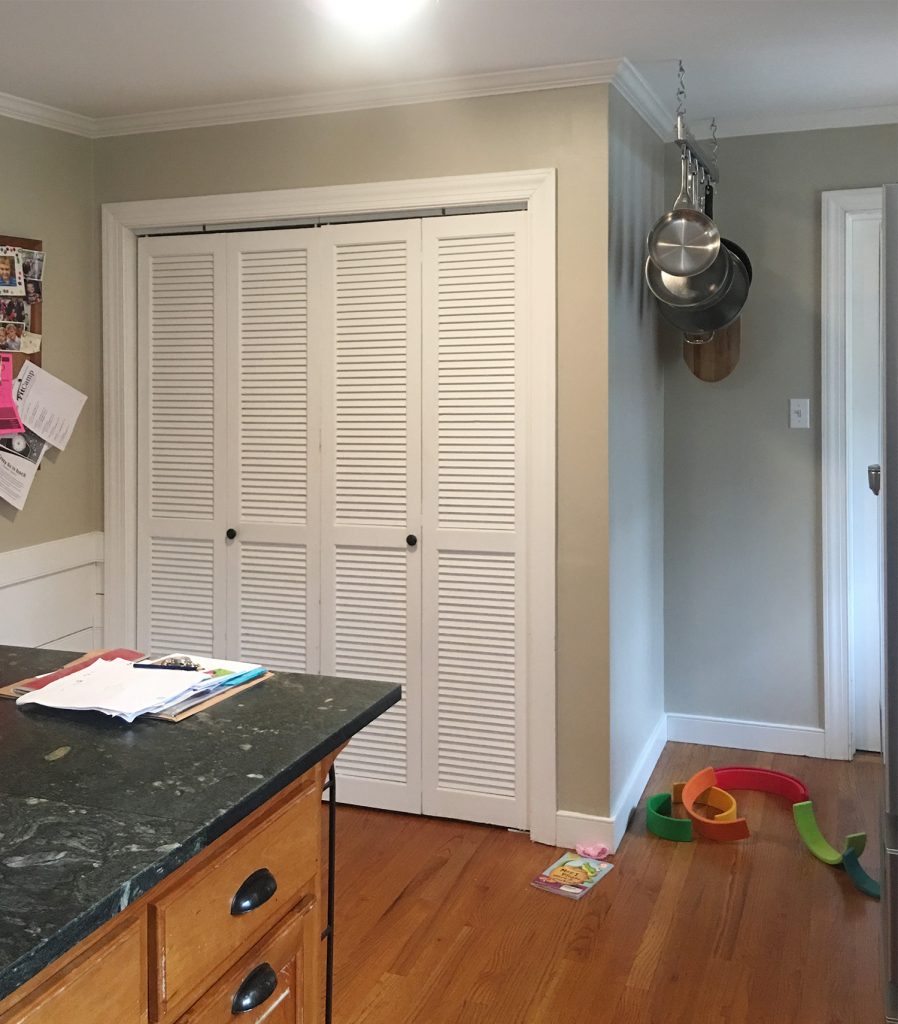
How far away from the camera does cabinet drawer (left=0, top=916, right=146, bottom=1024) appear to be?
3.20 ft

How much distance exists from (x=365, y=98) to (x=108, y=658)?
199cm

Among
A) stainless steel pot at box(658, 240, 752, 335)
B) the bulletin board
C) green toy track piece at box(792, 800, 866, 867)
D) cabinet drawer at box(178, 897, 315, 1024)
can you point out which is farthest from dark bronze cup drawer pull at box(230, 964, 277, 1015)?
stainless steel pot at box(658, 240, 752, 335)

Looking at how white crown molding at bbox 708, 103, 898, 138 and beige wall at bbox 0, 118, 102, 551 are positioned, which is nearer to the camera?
beige wall at bbox 0, 118, 102, 551

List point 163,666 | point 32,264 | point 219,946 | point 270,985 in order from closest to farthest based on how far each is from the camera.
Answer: point 219,946
point 270,985
point 163,666
point 32,264

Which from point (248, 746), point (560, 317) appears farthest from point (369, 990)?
point (560, 317)

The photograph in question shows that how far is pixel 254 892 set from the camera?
1.36 meters

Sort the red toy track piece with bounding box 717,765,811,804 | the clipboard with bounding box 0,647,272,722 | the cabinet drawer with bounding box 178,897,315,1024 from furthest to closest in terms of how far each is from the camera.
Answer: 1. the red toy track piece with bounding box 717,765,811,804
2. the clipboard with bounding box 0,647,272,722
3. the cabinet drawer with bounding box 178,897,315,1024

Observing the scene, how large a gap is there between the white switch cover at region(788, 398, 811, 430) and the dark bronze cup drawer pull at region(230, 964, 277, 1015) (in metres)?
2.91

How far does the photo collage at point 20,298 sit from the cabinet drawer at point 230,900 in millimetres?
2201

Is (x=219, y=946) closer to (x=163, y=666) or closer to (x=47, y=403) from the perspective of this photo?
→ (x=163, y=666)

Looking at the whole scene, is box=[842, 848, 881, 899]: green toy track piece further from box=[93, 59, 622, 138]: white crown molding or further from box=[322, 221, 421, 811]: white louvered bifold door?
box=[93, 59, 622, 138]: white crown molding

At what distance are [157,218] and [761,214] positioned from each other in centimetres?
214

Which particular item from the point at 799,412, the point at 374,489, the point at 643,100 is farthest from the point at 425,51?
the point at 799,412

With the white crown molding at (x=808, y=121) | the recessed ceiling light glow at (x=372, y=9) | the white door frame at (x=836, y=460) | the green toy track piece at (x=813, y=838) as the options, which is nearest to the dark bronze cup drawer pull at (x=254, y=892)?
the recessed ceiling light glow at (x=372, y=9)
